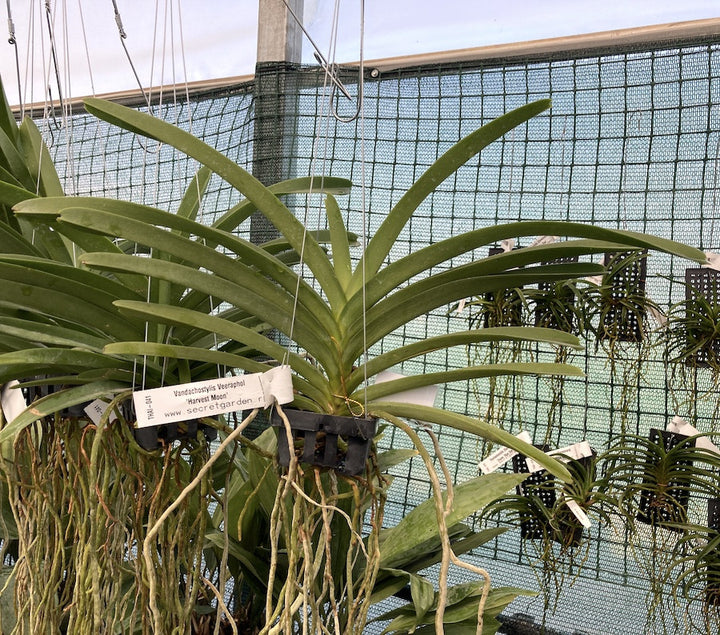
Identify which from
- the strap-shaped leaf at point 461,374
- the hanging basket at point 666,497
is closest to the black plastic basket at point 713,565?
the hanging basket at point 666,497

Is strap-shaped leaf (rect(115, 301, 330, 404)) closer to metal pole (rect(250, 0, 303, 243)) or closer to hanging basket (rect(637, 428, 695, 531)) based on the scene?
hanging basket (rect(637, 428, 695, 531))

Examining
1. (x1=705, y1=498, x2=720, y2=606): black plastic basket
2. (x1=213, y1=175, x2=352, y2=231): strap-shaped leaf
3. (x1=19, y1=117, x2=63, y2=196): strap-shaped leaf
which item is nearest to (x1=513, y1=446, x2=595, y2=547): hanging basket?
(x1=705, y1=498, x2=720, y2=606): black plastic basket

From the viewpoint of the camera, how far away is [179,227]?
69 cm

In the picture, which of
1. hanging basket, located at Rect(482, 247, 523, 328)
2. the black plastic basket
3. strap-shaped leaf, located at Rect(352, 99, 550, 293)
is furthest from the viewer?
hanging basket, located at Rect(482, 247, 523, 328)

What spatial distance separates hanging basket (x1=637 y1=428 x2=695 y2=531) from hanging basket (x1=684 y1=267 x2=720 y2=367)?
162 mm

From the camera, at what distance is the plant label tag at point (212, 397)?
0.67 metres

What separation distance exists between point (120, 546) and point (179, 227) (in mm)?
464

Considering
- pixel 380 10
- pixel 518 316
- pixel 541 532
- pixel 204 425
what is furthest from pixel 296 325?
pixel 380 10

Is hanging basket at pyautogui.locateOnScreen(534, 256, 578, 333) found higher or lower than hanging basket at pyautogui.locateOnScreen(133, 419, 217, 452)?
higher

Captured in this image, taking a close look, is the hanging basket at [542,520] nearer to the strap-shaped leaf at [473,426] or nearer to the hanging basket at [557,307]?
the hanging basket at [557,307]

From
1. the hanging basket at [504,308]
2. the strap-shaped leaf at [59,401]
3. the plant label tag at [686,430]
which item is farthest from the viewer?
the hanging basket at [504,308]

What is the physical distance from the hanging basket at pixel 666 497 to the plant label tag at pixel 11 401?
112 cm

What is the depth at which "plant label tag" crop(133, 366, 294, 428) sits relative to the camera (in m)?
0.67

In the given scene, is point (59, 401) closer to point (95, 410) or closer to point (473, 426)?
point (95, 410)
